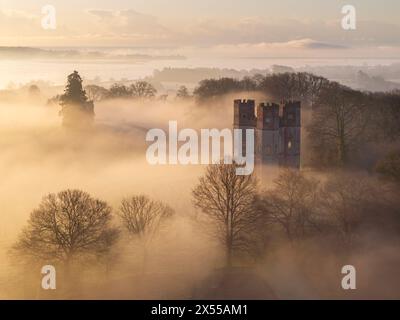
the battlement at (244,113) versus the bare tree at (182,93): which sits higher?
the bare tree at (182,93)

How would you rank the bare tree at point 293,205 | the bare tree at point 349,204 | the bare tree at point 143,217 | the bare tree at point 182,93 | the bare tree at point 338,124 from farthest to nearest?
the bare tree at point 182,93 → the bare tree at point 338,124 → the bare tree at point 293,205 → the bare tree at point 349,204 → the bare tree at point 143,217

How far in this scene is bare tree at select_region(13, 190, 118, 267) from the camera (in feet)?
142

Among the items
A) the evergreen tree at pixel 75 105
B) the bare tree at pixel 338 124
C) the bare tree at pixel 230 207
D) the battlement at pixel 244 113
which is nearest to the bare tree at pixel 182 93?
the bare tree at pixel 338 124

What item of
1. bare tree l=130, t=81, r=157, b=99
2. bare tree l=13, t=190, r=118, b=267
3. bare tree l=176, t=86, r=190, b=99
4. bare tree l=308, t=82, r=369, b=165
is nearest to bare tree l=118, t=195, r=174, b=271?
bare tree l=13, t=190, r=118, b=267

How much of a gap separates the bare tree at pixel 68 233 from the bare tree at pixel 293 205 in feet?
38.4

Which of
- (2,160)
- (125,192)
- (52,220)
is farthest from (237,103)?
(2,160)

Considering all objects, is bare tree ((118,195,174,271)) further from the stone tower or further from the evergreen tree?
the evergreen tree

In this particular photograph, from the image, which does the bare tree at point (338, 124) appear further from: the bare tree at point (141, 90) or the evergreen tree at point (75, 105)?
the bare tree at point (141, 90)

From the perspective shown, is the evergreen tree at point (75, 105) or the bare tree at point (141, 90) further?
the bare tree at point (141, 90)

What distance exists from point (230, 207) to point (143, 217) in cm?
618

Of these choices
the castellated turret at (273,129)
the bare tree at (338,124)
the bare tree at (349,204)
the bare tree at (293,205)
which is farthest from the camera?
the bare tree at (338,124)

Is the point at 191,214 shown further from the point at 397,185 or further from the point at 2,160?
the point at 2,160

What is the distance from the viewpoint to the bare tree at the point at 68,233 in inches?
1706

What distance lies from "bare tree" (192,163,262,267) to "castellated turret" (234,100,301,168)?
8289mm
